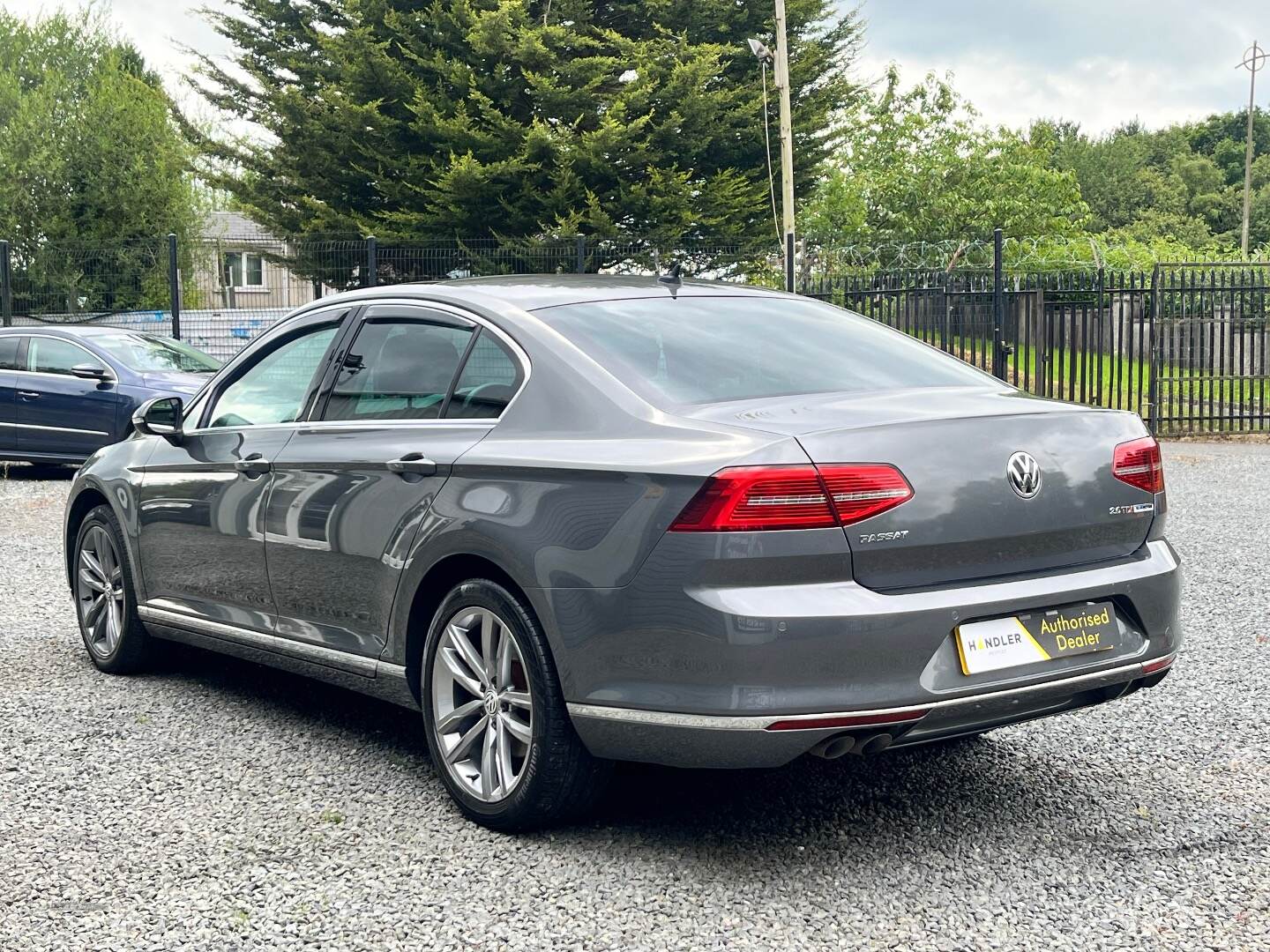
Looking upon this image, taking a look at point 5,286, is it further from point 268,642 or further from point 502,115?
point 268,642

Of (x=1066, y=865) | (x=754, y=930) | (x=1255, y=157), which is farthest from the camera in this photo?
(x=1255, y=157)

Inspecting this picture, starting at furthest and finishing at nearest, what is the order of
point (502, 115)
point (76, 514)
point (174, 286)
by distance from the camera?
point (502, 115) → point (174, 286) → point (76, 514)

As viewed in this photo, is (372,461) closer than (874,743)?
No

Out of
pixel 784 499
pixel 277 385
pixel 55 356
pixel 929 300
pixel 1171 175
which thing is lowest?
pixel 784 499

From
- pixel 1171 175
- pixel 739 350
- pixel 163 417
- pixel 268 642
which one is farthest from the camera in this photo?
pixel 1171 175

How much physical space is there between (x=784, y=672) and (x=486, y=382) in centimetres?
140

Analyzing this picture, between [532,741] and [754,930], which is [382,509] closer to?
[532,741]

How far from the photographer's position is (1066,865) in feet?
12.3

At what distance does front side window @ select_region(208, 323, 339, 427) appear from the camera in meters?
5.05

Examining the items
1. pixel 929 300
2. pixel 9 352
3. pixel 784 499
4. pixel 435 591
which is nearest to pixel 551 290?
pixel 435 591

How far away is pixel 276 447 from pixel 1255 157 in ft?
314

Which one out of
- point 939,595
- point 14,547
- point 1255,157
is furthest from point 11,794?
point 1255,157

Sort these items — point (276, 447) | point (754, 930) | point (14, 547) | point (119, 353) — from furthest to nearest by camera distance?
point (119, 353) → point (14, 547) → point (276, 447) → point (754, 930)

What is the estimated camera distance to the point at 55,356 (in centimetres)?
1486
